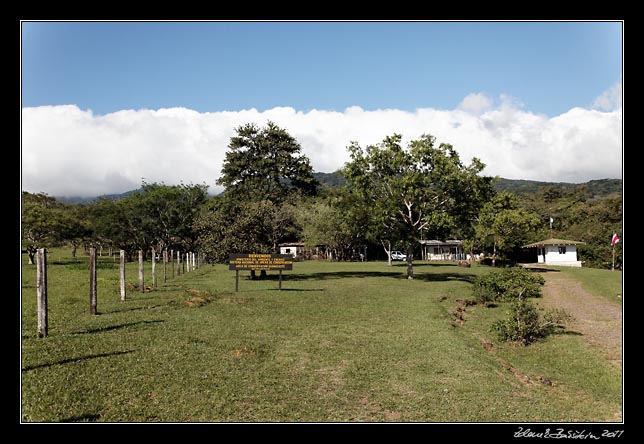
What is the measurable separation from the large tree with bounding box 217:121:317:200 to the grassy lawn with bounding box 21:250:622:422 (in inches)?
2607

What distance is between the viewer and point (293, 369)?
34.7 feet

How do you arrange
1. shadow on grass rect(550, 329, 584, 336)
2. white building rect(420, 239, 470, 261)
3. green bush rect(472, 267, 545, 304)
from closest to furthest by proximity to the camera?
1. shadow on grass rect(550, 329, 584, 336)
2. green bush rect(472, 267, 545, 304)
3. white building rect(420, 239, 470, 261)

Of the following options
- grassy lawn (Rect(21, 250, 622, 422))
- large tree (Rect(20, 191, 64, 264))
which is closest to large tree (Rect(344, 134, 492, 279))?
grassy lawn (Rect(21, 250, 622, 422))

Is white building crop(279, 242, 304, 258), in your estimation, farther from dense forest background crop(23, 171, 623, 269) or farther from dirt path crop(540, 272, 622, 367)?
dirt path crop(540, 272, 622, 367)

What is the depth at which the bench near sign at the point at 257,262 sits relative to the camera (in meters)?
26.1

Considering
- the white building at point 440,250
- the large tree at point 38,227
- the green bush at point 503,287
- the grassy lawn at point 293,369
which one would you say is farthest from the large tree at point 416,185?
the white building at point 440,250

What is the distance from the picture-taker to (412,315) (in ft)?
62.3

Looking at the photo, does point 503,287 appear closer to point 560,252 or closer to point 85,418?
point 85,418

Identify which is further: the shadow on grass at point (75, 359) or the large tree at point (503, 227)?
the large tree at point (503, 227)

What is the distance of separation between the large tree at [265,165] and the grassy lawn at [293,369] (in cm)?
6621

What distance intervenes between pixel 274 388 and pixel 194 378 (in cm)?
164

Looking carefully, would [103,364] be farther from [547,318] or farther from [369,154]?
[369,154]

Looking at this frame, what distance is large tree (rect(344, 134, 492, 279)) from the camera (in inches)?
1500

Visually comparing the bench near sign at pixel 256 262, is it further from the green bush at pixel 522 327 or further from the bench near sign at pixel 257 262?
the green bush at pixel 522 327
